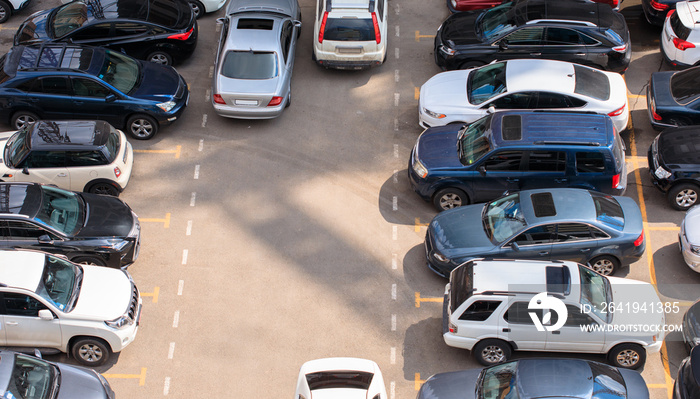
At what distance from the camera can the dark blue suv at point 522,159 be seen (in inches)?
568

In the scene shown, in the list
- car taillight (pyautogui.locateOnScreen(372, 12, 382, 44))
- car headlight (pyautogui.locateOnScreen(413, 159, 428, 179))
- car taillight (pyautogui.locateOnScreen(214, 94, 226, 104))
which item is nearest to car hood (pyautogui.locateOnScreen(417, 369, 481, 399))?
car headlight (pyautogui.locateOnScreen(413, 159, 428, 179))

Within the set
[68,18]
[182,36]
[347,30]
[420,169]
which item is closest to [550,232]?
[420,169]

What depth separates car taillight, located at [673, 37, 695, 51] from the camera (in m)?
17.5

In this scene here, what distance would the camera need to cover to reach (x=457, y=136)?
51.2ft

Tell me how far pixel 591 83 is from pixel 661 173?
99.0 inches

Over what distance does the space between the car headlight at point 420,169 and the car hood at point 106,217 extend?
18.4ft

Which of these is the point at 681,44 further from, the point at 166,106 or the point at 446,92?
the point at 166,106

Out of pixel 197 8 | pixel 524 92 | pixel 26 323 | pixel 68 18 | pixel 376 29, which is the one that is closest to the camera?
pixel 26 323

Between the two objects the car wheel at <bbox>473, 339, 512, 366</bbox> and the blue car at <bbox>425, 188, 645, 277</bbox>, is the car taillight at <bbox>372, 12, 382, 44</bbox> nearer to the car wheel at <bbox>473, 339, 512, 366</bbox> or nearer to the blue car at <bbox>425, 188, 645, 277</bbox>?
the blue car at <bbox>425, 188, 645, 277</bbox>

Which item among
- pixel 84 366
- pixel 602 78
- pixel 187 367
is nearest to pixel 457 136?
pixel 602 78

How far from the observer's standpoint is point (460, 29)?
18266mm

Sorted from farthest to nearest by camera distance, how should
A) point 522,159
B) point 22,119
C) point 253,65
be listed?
point 253,65 < point 22,119 < point 522,159

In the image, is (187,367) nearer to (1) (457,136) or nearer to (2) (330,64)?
(1) (457,136)

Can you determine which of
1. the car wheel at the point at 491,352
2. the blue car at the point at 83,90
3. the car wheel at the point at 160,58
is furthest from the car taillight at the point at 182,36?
the car wheel at the point at 491,352
